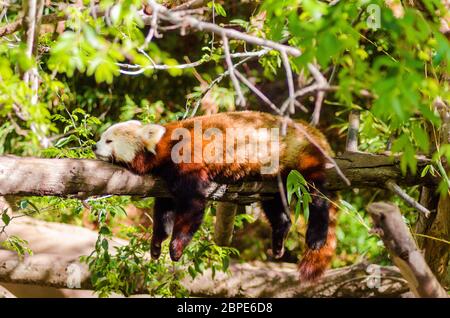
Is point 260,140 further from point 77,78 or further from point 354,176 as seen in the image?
point 77,78

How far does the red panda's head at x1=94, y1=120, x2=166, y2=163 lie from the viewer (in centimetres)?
417

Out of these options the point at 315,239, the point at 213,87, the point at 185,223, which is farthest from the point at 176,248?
the point at 213,87

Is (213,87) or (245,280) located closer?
(245,280)

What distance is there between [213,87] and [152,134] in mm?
2017

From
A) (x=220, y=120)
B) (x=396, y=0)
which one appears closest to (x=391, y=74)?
(x=396, y=0)

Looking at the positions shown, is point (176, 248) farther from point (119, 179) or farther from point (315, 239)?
point (315, 239)

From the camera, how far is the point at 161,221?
4461mm

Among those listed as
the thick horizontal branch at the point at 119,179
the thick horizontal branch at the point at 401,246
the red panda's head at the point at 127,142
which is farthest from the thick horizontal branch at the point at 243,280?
the thick horizontal branch at the point at 401,246

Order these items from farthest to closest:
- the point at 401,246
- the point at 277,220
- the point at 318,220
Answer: the point at 277,220 → the point at 318,220 → the point at 401,246

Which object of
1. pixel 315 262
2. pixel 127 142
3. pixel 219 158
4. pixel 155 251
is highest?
pixel 127 142

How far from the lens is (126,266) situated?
4.50 meters

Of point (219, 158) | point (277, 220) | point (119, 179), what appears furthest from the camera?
point (277, 220)

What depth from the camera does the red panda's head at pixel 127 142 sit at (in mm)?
4170

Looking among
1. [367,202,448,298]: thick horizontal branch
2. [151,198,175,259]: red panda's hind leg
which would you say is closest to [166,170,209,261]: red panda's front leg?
[151,198,175,259]: red panda's hind leg
